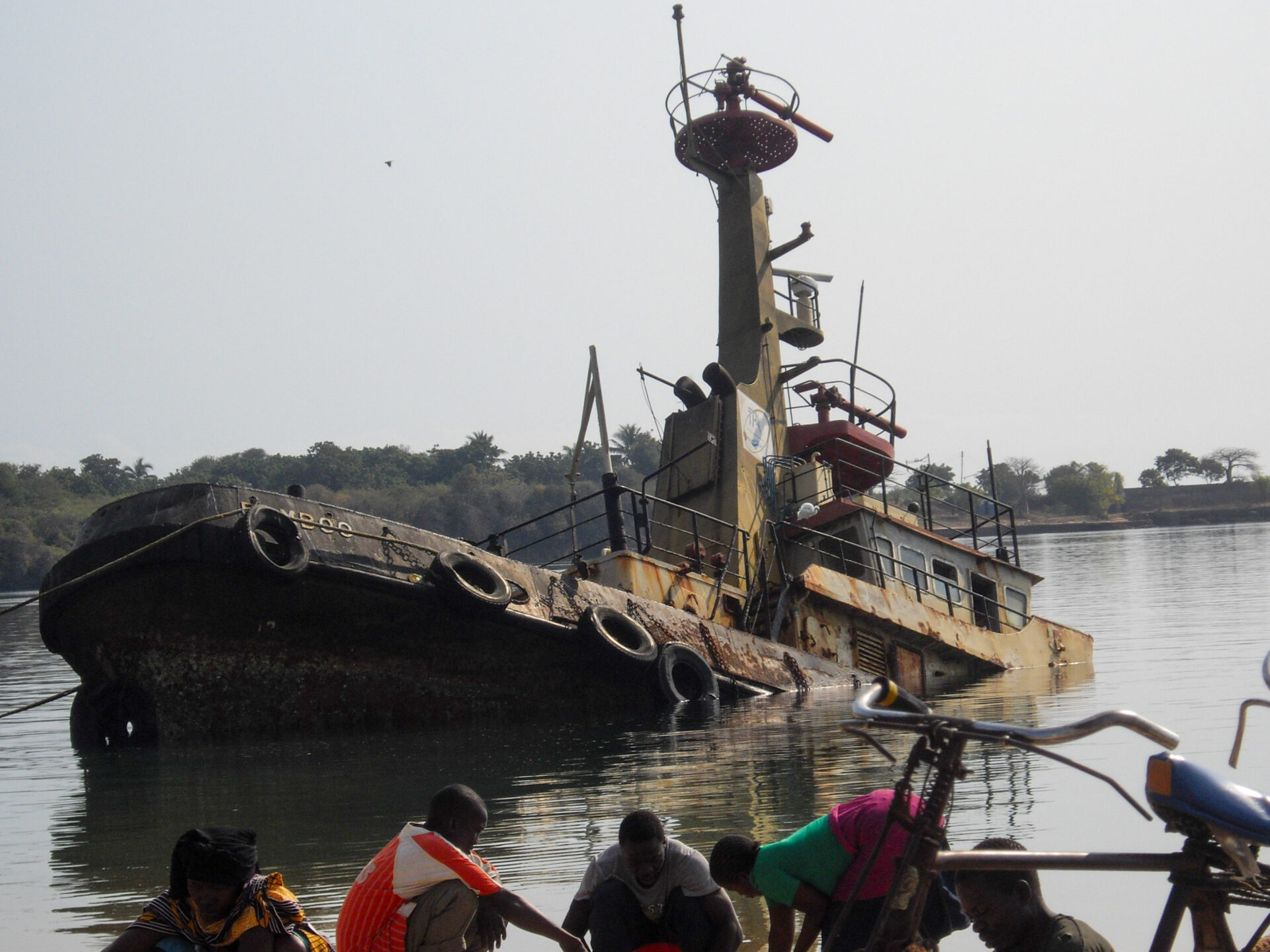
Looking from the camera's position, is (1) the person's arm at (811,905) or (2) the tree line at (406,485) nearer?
(1) the person's arm at (811,905)

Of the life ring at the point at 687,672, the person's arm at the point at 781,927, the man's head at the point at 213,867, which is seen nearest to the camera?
the man's head at the point at 213,867

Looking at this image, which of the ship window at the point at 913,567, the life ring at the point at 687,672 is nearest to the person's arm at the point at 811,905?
the life ring at the point at 687,672

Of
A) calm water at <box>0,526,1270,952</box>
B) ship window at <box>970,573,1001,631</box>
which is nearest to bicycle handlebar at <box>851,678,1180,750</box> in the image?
calm water at <box>0,526,1270,952</box>

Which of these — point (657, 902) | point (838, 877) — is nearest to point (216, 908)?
point (657, 902)

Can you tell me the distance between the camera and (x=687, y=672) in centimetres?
1147

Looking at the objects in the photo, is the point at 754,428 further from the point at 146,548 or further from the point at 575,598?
the point at 146,548

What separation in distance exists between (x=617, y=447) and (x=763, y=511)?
6708cm

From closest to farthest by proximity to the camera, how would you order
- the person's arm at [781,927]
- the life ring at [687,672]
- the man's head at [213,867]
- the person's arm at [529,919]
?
the man's head at [213,867], the person's arm at [781,927], the person's arm at [529,919], the life ring at [687,672]

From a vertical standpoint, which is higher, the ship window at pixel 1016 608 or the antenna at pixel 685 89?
the antenna at pixel 685 89

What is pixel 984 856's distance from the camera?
220 cm

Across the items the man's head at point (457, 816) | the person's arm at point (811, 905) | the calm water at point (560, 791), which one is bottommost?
the calm water at point (560, 791)

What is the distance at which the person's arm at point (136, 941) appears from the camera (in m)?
3.56

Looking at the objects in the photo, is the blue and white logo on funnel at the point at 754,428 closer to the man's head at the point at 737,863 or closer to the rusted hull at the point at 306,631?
the rusted hull at the point at 306,631

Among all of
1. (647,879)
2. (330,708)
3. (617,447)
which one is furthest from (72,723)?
(617,447)
